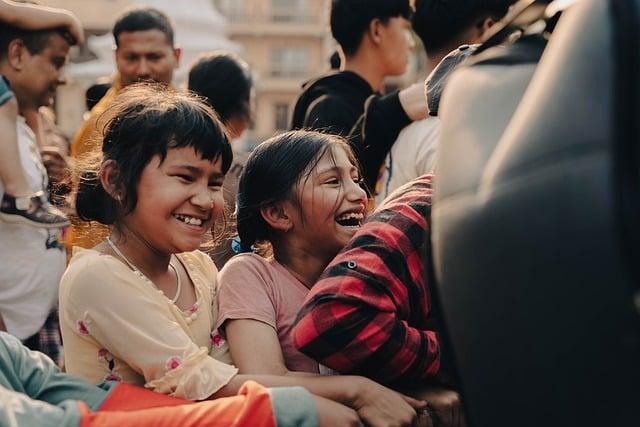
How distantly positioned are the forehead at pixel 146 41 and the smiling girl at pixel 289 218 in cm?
226

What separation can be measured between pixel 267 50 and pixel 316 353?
1827 inches

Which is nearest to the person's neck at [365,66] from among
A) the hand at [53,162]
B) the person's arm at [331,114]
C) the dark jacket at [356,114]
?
the dark jacket at [356,114]

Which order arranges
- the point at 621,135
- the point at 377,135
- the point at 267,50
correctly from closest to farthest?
the point at 621,135, the point at 377,135, the point at 267,50

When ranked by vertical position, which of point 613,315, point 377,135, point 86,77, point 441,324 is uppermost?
point 613,315

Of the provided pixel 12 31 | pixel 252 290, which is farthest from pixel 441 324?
pixel 12 31

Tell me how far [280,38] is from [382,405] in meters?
46.3

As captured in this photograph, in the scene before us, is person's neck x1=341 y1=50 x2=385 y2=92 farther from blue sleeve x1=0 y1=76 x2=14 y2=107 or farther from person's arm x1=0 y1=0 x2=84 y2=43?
blue sleeve x1=0 y1=76 x2=14 y2=107

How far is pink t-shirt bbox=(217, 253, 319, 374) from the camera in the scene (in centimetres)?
206

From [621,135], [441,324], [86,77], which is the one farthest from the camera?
[86,77]

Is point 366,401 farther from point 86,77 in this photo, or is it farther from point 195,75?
point 86,77

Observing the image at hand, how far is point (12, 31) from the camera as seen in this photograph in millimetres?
3650

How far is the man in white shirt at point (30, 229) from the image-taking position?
347cm

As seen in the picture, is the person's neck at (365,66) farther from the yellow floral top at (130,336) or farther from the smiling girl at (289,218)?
the yellow floral top at (130,336)

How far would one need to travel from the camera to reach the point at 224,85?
401cm
